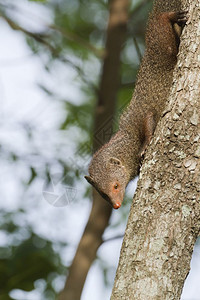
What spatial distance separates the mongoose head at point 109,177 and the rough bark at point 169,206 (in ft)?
6.64

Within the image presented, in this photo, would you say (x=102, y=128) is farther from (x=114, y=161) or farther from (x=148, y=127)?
(x=148, y=127)

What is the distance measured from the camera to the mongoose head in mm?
5188

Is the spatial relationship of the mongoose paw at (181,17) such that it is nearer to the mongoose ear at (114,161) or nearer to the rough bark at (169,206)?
the rough bark at (169,206)

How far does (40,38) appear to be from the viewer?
8023 millimetres

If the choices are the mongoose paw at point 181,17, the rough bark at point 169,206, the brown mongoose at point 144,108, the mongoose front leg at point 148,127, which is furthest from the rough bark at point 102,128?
the rough bark at point 169,206

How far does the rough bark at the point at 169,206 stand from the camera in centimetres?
288

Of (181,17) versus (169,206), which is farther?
(181,17)

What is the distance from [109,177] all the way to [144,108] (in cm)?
90

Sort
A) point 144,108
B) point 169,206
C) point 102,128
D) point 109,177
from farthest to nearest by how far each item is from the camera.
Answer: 1. point 102,128
2. point 109,177
3. point 144,108
4. point 169,206

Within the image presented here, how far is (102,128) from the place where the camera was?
684cm

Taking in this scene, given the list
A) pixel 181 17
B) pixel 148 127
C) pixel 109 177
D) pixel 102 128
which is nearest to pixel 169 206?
pixel 148 127

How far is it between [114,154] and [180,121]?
2.43 meters

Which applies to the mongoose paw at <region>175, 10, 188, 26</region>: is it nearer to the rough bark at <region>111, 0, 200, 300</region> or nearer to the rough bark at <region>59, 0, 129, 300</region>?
the rough bark at <region>111, 0, 200, 300</region>

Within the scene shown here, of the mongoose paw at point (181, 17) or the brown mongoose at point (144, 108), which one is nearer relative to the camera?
the mongoose paw at point (181, 17)
